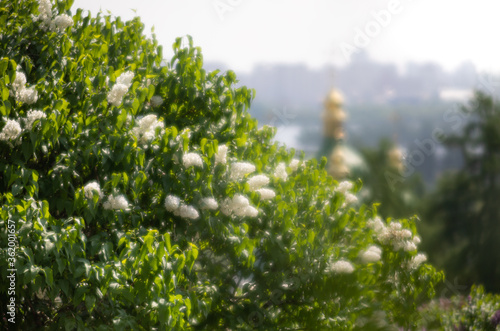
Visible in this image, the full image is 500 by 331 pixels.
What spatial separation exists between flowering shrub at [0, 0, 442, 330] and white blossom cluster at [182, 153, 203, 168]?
1.3 inches

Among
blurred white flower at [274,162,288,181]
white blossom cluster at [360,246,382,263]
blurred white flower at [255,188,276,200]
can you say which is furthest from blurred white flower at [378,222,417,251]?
blurred white flower at [255,188,276,200]

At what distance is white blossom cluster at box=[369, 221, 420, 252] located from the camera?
19.8ft

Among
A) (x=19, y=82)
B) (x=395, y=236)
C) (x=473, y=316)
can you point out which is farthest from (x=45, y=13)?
(x=473, y=316)

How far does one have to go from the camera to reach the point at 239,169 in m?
4.72

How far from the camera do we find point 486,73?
23.2m

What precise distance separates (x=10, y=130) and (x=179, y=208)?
131 centimetres

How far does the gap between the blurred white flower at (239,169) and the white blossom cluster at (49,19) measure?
6.03 ft

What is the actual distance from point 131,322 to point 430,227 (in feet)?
60.7

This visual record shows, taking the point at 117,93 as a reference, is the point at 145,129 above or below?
below

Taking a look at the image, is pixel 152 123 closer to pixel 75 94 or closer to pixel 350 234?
pixel 75 94

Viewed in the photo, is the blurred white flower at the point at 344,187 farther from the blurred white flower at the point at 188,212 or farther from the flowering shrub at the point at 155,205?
the blurred white flower at the point at 188,212

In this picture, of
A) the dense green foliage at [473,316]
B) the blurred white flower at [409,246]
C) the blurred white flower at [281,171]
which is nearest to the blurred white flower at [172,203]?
the blurred white flower at [281,171]

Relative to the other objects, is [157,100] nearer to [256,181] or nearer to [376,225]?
[256,181]

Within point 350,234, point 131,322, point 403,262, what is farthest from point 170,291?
point 403,262
